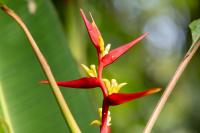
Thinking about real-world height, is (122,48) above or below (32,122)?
above

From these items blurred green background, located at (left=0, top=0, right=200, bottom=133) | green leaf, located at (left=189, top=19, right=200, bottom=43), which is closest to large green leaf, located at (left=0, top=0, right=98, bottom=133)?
blurred green background, located at (left=0, top=0, right=200, bottom=133)

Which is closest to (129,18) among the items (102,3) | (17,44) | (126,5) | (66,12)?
(126,5)

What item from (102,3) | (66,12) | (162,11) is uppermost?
(66,12)

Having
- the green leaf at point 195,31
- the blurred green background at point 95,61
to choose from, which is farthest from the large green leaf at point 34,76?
the green leaf at point 195,31

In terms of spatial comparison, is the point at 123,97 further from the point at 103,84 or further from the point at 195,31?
the point at 195,31

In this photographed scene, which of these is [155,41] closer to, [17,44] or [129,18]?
[129,18]

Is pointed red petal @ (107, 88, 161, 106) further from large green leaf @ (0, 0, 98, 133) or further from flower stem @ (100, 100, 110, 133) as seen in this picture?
large green leaf @ (0, 0, 98, 133)

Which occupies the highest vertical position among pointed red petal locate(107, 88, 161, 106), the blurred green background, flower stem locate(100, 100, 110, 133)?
pointed red petal locate(107, 88, 161, 106)

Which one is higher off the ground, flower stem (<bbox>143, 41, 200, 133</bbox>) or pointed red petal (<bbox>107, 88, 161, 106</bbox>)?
pointed red petal (<bbox>107, 88, 161, 106</bbox>)

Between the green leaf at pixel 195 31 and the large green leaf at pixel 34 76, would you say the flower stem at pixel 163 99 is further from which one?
the large green leaf at pixel 34 76
